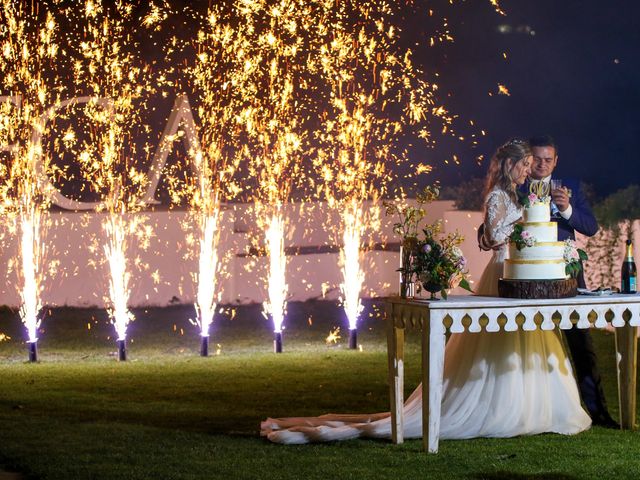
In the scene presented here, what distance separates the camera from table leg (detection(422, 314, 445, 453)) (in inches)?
316

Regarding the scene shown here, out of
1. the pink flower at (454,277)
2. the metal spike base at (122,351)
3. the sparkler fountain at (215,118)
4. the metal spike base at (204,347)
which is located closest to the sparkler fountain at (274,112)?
the sparkler fountain at (215,118)

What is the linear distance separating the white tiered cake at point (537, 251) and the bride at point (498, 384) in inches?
18.6

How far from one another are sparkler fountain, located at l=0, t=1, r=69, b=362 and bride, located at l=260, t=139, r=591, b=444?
9.36 m

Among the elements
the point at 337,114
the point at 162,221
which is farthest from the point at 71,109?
the point at 337,114

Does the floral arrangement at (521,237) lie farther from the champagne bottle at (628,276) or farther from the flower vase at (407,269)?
the champagne bottle at (628,276)

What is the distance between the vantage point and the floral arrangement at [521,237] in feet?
27.2

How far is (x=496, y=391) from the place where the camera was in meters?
8.66

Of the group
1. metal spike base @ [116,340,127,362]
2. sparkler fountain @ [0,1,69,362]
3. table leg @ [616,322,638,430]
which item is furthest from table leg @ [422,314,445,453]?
sparkler fountain @ [0,1,69,362]

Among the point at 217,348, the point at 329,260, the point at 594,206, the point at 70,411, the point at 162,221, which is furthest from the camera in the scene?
the point at 329,260

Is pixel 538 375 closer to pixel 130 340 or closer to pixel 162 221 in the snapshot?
pixel 130 340

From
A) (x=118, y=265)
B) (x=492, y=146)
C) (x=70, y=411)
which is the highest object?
(x=492, y=146)

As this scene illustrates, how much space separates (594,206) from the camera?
55.8ft

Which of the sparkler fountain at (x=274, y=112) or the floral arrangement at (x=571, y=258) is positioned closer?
the floral arrangement at (x=571, y=258)

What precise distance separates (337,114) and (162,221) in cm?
345
